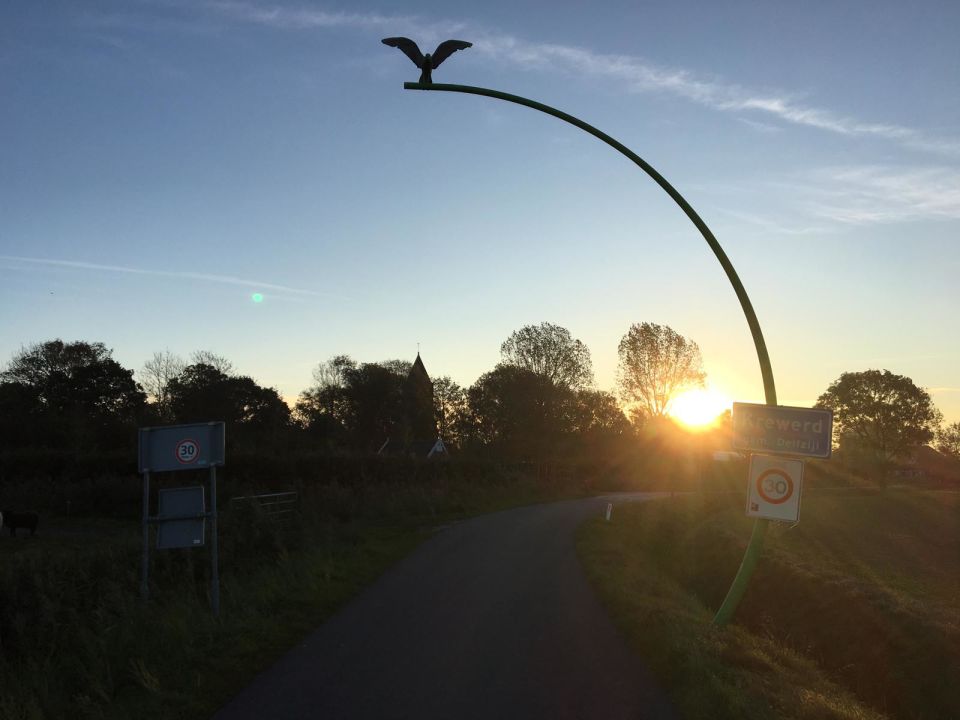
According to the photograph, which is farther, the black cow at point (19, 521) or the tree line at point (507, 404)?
the tree line at point (507, 404)

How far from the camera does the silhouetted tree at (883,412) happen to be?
240ft

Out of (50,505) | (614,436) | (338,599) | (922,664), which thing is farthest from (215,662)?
(614,436)

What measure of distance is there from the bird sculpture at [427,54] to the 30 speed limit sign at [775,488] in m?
6.15

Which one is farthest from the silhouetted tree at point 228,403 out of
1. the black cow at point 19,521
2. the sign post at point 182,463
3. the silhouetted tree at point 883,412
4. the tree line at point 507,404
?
the sign post at point 182,463

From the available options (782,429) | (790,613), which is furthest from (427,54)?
(790,613)

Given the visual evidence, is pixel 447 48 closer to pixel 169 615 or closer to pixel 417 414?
pixel 169 615

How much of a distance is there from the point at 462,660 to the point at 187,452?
5.83 m

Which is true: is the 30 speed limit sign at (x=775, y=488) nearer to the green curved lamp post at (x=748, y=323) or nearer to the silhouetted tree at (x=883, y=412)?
the green curved lamp post at (x=748, y=323)

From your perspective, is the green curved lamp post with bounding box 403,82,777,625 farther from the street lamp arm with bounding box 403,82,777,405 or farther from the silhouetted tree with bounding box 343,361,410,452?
the silhouetted tree with bounding box 343,361,410,452

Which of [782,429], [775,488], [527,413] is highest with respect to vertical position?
[527,413]

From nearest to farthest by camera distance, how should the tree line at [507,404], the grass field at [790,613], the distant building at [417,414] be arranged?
the grass field at [790,613] → the tree line at [507,404] → the distant building at [417,414]

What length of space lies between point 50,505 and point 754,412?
40236mm

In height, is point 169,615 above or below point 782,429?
below

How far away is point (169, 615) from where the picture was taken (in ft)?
35.0
